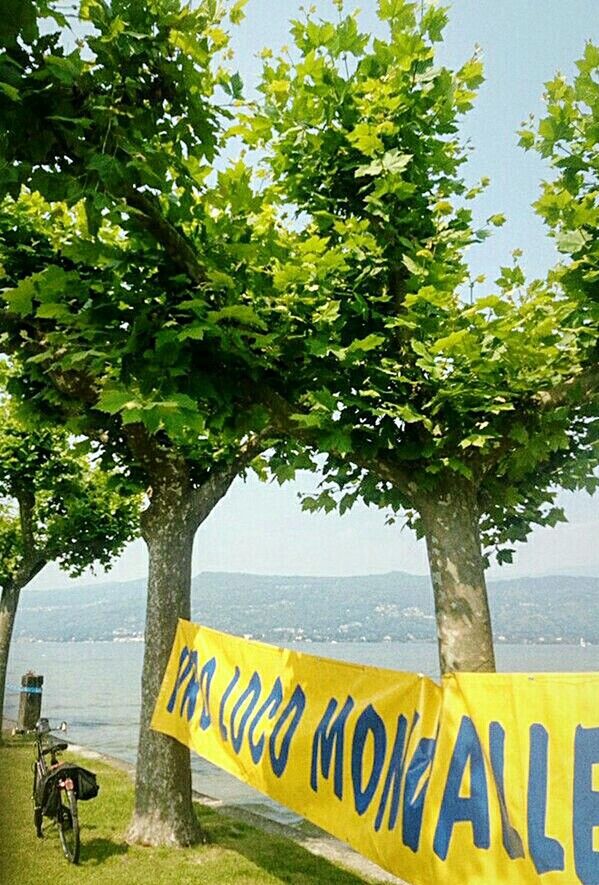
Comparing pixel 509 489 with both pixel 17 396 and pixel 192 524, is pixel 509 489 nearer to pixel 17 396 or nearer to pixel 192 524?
pixel 192 524

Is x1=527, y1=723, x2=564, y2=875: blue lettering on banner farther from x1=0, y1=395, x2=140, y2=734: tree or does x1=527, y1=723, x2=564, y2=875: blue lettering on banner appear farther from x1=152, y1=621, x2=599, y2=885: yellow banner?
x1=0, y1=395, x2=140, y2=734: tree

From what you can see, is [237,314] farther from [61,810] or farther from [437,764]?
[61,810]

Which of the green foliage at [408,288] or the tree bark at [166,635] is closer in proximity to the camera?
the green foliage at [408,288]

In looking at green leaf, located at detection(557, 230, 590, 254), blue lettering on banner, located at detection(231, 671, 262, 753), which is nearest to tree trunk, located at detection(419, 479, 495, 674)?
blue lettering on banner, located at detection(231, 671, 262, 753)

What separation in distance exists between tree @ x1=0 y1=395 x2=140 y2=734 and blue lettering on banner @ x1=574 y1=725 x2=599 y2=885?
48.1 feet

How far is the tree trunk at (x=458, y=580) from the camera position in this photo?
669cm

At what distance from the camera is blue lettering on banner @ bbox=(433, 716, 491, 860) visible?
13.6 ft

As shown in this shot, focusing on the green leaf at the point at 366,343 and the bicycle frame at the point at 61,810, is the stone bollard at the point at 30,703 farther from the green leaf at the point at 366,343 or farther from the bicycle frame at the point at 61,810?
the green leaf at the point at 366,343

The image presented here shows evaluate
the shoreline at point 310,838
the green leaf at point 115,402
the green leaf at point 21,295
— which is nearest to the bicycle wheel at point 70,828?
the shoreline at point 310,838

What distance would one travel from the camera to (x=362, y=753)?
17.0 ft

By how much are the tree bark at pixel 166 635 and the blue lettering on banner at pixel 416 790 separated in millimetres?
5560

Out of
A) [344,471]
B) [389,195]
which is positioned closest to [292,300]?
[389,195]

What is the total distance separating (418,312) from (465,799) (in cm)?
421

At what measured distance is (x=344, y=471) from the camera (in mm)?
8477
